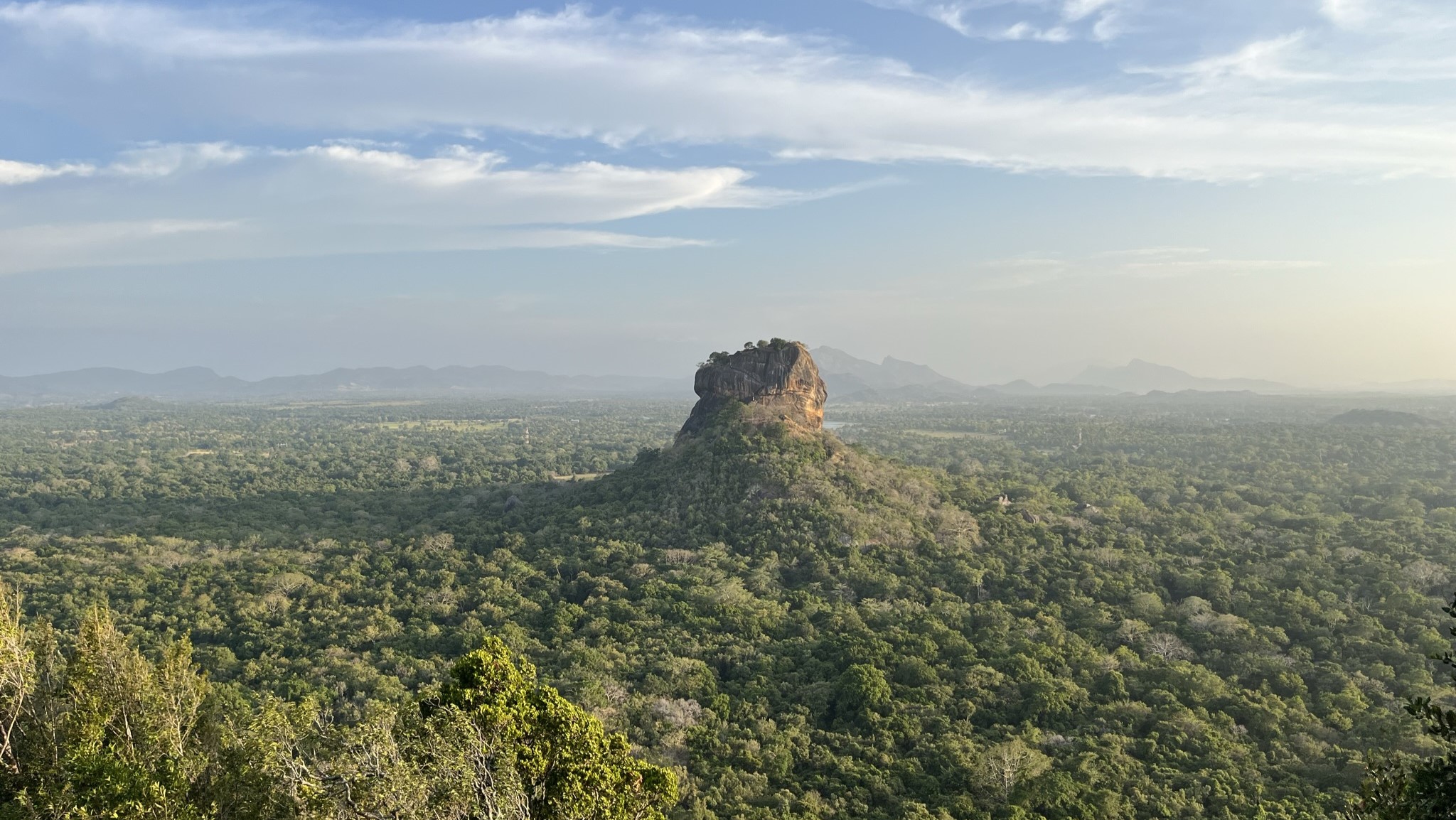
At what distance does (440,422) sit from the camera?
19400 cm

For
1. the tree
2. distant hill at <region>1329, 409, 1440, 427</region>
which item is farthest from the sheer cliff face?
distant hill at <region>1329, 409, 1440, 427</region>

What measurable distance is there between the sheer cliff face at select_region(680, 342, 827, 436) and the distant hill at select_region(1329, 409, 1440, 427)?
11703 centimetres

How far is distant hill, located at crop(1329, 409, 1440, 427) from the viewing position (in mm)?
124812

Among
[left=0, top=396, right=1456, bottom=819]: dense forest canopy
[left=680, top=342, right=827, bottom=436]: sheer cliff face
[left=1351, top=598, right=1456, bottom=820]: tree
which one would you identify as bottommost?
[left=0, top=396, right=1456, bottom=819]: dense forest canopy

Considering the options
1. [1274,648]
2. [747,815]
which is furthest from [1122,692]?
[747,815]

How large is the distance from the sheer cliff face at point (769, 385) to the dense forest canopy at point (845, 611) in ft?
14.7

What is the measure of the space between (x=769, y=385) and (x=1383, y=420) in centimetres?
13201

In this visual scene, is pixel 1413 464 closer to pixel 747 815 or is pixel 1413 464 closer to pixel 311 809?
pixel 747 815

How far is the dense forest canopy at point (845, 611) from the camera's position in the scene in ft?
89.7

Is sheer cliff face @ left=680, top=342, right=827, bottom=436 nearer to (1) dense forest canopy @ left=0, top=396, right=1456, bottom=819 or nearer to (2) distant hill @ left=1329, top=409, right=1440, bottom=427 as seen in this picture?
Result: (1) dense forest canopy @ left=0, top=396, right=1456, bottom=819

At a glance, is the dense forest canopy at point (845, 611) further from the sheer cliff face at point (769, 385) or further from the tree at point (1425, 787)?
the sheer cliff face at point (769, 385)

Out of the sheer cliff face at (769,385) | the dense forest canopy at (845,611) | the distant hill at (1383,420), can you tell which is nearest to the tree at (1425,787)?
the dense forest canopy at (845,611)

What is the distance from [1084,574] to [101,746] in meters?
48.9

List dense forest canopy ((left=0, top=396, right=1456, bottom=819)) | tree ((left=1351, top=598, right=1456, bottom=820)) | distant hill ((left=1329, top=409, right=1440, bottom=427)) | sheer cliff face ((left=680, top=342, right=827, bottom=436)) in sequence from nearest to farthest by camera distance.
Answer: tree ((left=1351, top=598, right=1456, bottom=820))
dense forest canopy ((left=0, top=396, right=1456, bottom=819))
sheer cliff face ((left=680, top=342, right=827, bottom=436))
distant hill ((left=1329, top=409, right=1440, bottom=427))
